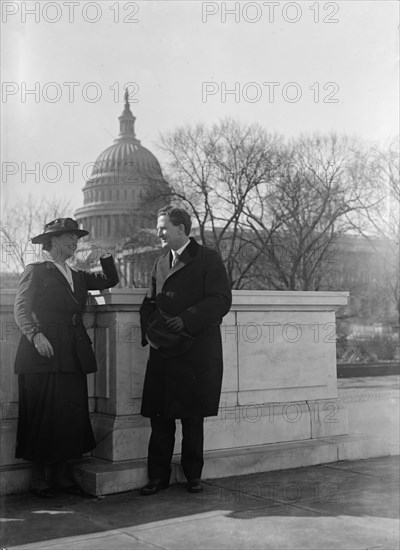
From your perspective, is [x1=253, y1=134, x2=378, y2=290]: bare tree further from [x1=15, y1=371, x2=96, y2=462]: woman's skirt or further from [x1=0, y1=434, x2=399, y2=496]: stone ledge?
[x1=15, y1=371, x2=96, y2=462]: woman's skirt

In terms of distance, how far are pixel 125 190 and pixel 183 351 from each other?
3264 cm

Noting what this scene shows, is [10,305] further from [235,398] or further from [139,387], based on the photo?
[235,398]

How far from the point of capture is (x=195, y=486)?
458 centimetres

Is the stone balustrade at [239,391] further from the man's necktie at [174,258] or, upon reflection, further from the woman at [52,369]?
the man's necktie at [174,258]

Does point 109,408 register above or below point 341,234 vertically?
below

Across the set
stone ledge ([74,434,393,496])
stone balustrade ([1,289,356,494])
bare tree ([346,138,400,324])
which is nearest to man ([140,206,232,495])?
stone ledge ([74,434,393,496])

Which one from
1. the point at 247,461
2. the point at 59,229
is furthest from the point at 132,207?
the point at 59,229

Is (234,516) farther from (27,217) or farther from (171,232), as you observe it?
(27,217)

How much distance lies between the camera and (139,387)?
5.06 m

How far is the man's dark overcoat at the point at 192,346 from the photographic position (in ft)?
15.0

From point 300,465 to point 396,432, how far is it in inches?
95.3

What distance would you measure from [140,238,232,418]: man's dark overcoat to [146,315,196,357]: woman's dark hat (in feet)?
0.17

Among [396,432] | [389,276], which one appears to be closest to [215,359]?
[396,432]

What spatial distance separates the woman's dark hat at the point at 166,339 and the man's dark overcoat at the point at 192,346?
0.17ft
